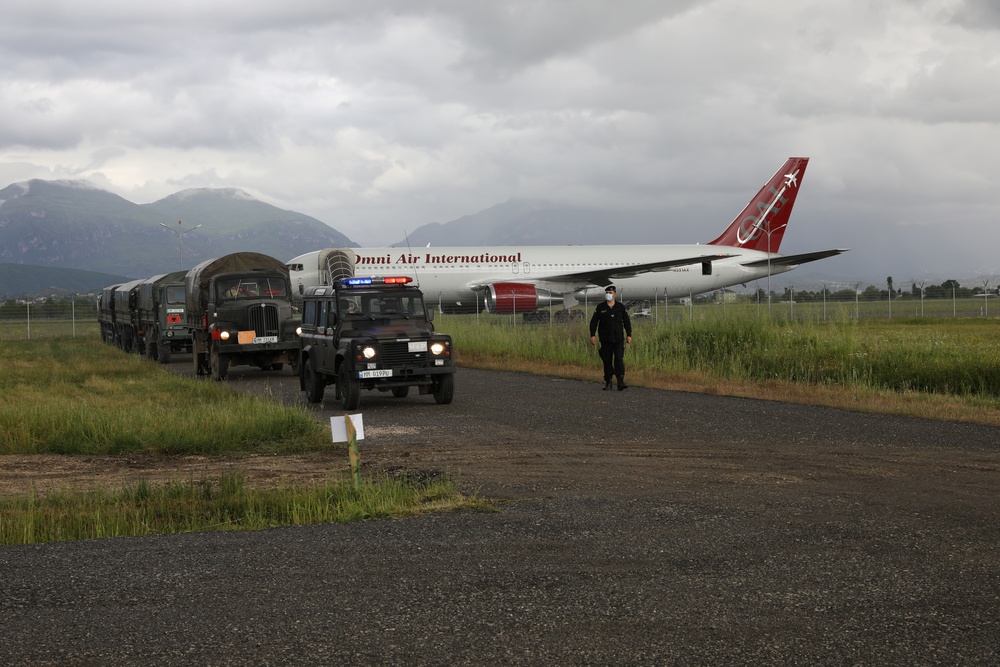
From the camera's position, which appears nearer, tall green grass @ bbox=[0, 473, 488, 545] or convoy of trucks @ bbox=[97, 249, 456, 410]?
tall green grass @ bbox=[0, 473, 488, 545]

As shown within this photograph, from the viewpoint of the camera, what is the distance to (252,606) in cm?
645

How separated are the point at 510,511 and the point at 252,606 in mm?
3225

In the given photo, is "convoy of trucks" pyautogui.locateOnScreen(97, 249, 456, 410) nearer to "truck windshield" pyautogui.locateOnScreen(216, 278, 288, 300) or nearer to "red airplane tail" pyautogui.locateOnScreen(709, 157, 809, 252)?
"truck windshield" pyautogui.locateOnScreen(216, 278, 288, 300)

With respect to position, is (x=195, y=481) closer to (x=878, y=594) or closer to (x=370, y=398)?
(x=878, y=594)

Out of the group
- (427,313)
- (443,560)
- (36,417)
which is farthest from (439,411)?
(443,560)

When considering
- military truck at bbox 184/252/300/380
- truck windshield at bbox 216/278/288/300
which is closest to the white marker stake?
military truck at bbox 184/252/300/380

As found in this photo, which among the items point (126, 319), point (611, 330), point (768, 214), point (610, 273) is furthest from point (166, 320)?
point (768, 214)

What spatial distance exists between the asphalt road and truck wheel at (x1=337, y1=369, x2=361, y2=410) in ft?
18.6

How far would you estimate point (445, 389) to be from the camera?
18.5 meters

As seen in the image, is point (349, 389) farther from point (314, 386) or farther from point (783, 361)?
point (783, 361)

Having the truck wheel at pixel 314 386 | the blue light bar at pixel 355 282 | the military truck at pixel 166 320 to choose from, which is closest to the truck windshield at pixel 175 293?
the military truck at pixel 166 320

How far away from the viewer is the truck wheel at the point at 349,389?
17.6 m

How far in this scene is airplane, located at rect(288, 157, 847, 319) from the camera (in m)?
43.9

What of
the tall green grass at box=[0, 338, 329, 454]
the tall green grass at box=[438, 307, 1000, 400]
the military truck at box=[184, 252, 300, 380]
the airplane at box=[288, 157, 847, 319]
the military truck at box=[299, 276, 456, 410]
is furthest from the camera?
the airplane at box=[288, 157, 847, 319]
